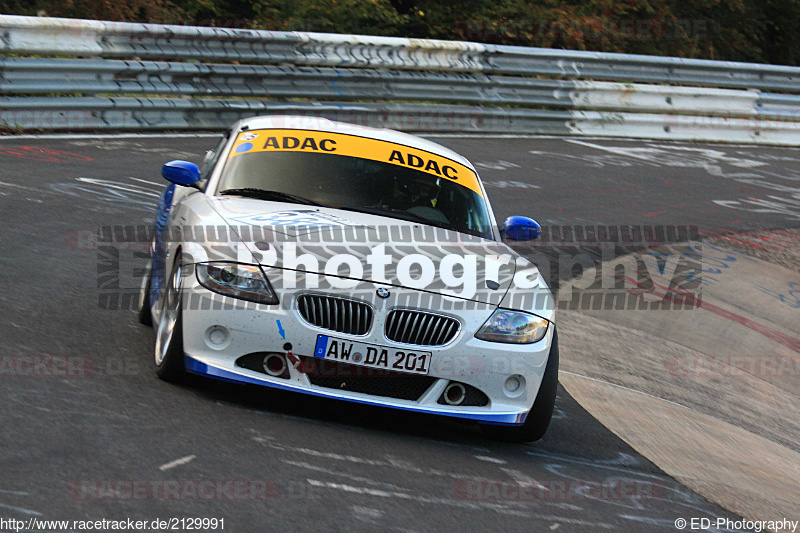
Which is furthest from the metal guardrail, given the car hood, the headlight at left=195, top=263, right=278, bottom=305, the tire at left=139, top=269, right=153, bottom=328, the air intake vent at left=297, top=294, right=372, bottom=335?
the air intake vent at left=297, top=294, right=372, bottom=335

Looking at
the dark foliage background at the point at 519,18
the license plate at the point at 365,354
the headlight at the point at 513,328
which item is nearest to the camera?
the license plate at the point at 365,354

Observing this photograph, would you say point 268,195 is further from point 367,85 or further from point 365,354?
point 367,85

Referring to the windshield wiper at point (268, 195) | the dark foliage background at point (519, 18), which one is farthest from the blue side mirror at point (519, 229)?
the dark foliage background at point (519, 18)

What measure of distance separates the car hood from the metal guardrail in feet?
25.6

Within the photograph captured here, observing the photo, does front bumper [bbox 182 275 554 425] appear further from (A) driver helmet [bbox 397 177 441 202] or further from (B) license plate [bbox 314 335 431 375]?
(A) driver helmet [bbox 397 177 441 202]

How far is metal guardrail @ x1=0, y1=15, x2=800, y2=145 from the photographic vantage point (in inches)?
519

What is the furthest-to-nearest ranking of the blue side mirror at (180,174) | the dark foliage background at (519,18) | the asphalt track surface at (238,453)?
the dark foliage background at (519,18), the blue side mirror at (180,174), the asphalt track surface at (238,453)

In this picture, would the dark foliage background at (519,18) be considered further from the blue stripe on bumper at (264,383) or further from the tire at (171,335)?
the blue stripe on bumper at (264,383)

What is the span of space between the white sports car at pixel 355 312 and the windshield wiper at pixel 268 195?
2 centimetres

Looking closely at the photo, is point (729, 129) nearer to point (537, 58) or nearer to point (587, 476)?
point (537, 58)

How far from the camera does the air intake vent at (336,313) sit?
5156 millimetres

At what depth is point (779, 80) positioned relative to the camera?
2083 centimetres

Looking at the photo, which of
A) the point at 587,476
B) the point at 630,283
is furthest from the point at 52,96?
the point at 587,476

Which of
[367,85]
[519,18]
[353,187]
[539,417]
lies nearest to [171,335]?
[353,187]
